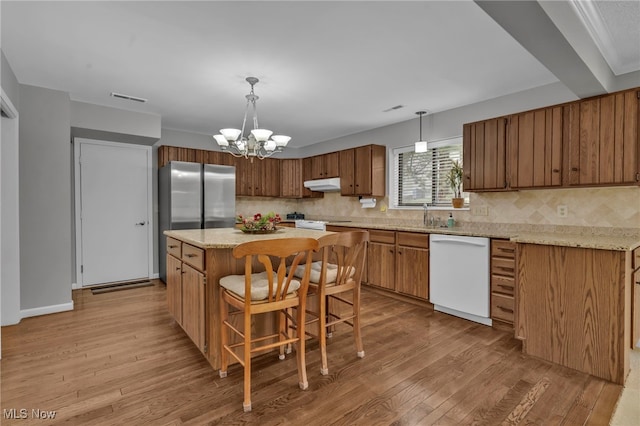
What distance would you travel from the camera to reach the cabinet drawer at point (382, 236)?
399 centimetres

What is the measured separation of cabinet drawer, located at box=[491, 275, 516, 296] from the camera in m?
2.90

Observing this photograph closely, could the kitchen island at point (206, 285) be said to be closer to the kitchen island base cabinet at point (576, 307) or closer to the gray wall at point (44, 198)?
the kitchen island base cabinet at point (576, 307)

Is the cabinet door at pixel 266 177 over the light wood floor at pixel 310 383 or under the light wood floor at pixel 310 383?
over

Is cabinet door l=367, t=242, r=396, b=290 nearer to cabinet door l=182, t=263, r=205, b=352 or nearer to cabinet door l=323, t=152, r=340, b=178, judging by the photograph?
cabinet door l=323, t=152, r=340, b=178

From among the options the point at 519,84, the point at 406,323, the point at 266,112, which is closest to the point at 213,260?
the point at 406,323

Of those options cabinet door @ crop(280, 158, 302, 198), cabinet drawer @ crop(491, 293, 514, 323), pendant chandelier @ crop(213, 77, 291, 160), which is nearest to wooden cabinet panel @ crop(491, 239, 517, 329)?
cabinet drawer @ crop(491, 293, 514, 323)

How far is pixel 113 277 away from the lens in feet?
15.2

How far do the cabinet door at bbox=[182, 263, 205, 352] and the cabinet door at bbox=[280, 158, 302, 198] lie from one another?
3730mm

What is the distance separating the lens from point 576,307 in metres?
2.22

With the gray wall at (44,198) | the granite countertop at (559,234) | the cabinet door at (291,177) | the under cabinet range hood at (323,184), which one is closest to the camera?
the granite countertop at (559,234)

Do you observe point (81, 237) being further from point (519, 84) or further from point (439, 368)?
point (519, 84)

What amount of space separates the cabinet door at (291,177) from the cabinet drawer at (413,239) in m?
A: 2.80

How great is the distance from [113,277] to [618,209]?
6.14 m

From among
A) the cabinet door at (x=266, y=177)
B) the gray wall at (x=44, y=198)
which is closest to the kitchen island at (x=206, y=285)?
the gray wall at (x=44, y=198)
